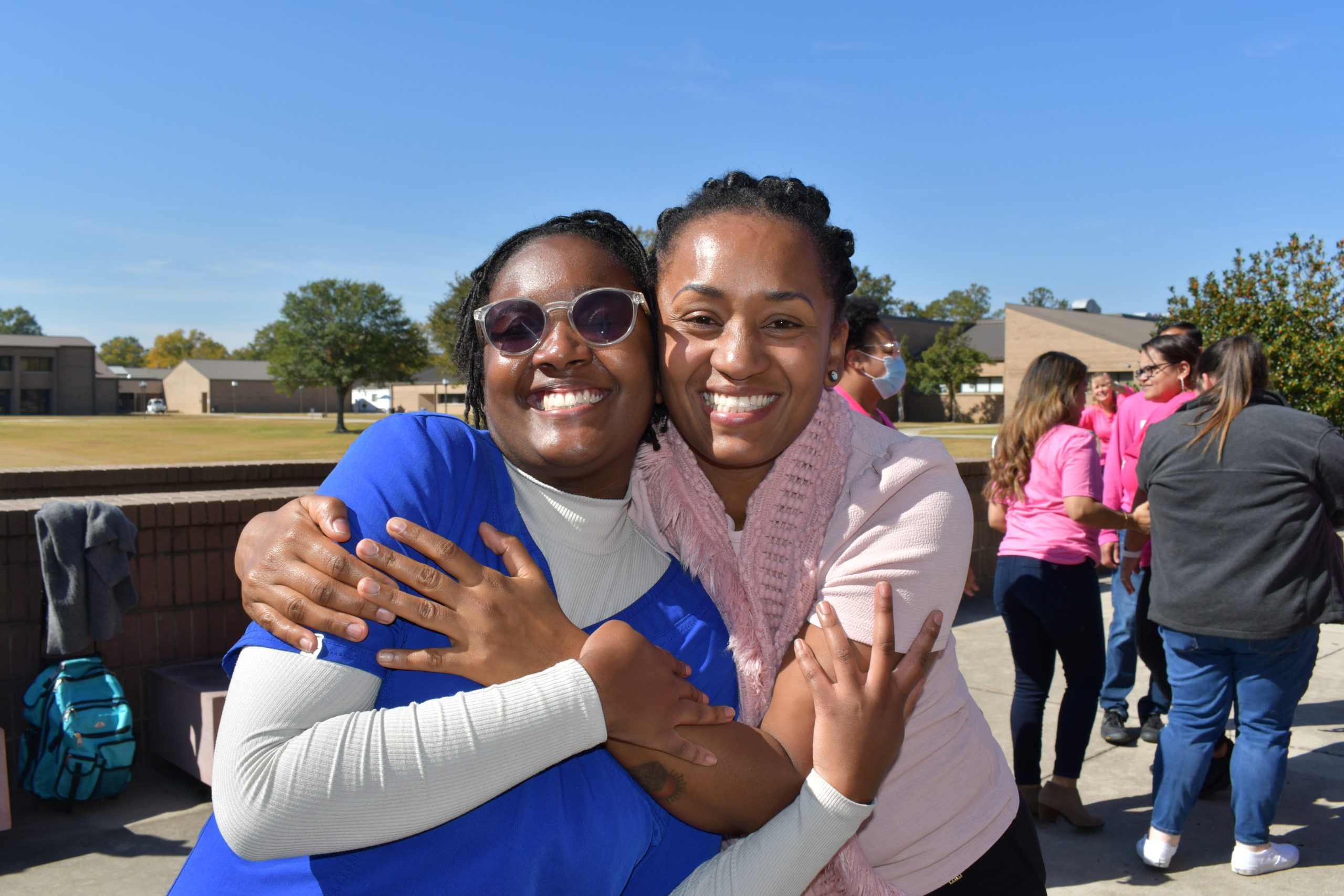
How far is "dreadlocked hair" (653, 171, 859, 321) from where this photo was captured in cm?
186

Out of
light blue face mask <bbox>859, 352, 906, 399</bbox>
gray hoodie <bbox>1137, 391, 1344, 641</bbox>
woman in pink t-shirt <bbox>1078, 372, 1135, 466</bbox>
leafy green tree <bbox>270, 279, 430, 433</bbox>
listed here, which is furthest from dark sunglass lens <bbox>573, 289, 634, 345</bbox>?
leafy green tree <bbox>270, 279, 430, 433</bbox>

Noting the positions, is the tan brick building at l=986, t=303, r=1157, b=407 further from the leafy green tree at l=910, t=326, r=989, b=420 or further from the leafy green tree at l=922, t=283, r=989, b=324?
the leafy green tree at l=922, t=283, r=989, b=324

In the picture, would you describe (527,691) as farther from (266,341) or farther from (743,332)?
(266,341)

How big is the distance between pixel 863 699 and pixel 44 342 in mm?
101842

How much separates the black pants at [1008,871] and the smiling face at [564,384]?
43.6 inches

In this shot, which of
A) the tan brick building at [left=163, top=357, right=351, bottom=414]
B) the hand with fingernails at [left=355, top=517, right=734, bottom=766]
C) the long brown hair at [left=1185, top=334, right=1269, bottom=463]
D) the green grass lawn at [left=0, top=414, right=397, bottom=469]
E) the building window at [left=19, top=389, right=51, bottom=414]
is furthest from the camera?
the tan brick building at [left=163, top=357, right=351, bottom=414]

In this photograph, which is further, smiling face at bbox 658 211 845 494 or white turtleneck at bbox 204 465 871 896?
smiling face at bbox 658 211 845 494

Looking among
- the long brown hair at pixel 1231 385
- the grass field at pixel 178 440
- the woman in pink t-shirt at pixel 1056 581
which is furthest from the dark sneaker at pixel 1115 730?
the grass field at pixel 178 440

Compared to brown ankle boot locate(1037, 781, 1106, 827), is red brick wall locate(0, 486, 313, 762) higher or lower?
higher

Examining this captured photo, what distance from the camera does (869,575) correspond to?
1629 mm

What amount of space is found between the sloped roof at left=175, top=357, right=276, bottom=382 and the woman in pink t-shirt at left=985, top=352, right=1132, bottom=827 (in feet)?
332

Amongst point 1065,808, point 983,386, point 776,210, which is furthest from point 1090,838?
point 983,386

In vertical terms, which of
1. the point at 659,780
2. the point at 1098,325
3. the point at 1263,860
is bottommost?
the point at 1263,860

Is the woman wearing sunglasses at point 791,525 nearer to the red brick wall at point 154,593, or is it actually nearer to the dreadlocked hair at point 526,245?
the dreadlocked hair at point 526,245
